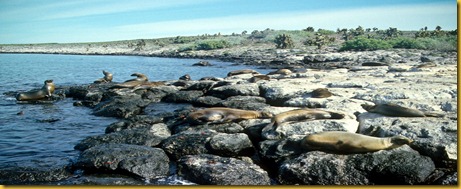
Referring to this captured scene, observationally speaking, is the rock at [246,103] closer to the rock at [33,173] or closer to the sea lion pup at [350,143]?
the sea lion pup at [350,143]

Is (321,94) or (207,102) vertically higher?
(321,94)

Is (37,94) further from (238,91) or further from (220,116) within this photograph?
(220,116)

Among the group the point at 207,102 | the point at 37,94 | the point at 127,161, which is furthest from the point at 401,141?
the point at 37,94

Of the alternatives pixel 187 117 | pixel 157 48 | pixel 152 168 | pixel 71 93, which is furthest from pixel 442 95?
pixel 157 48

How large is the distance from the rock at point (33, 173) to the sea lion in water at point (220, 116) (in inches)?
130

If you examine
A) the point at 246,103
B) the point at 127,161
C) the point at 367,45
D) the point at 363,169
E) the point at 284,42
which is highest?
the point at 284,42

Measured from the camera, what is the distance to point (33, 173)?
649 centimetres

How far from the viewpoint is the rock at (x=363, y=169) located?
5.89 metres

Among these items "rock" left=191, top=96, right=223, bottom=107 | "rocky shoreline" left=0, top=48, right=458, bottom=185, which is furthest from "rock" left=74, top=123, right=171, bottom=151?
"rock" left=191, top=96, right=223, bottom=107

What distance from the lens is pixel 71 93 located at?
1767 cm

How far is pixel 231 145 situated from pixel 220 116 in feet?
6.44

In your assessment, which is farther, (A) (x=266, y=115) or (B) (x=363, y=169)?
(A) (x=266, y=115)

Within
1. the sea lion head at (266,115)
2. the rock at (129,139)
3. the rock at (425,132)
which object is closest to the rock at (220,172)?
the rock at (129,139)

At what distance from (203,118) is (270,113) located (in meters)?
1.73
